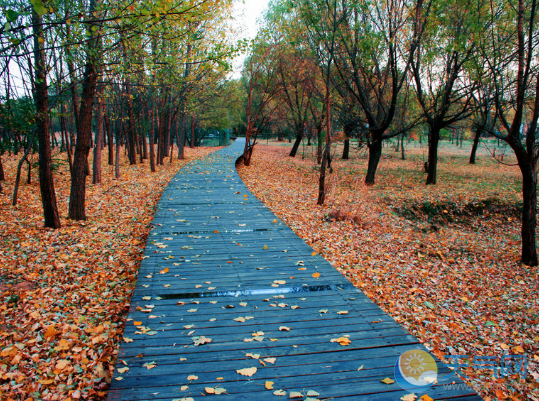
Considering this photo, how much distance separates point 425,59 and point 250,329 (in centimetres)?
1219

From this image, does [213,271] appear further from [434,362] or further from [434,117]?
[434,117]

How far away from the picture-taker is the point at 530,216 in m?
7.10

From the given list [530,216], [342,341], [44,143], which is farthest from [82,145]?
[530,216]

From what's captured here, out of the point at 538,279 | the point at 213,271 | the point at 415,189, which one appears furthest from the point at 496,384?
the point at 415,189

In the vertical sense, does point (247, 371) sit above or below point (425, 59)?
below

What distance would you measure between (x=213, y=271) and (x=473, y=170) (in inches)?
803

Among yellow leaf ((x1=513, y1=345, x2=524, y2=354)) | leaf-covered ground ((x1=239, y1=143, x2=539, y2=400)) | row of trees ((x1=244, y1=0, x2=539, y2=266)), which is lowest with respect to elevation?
yellow leaf ((x1=513, y1=345, x2=524, y2=354))

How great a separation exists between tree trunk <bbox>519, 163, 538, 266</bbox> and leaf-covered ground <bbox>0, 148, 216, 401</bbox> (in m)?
7.71

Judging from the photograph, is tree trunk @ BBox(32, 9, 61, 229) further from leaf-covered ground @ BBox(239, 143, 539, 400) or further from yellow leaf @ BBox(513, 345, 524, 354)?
yellow leaf @ BBox(513, 345, 524, 354)

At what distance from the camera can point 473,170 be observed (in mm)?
20188

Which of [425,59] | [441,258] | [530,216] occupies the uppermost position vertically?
[425,59]

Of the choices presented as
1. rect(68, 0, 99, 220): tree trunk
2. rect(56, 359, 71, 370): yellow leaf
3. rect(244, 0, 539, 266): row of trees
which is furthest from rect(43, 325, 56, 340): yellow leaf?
rect(244, 0, 539, 266): row of trees

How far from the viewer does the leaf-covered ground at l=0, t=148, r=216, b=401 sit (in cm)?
285

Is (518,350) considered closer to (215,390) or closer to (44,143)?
(215,390)
